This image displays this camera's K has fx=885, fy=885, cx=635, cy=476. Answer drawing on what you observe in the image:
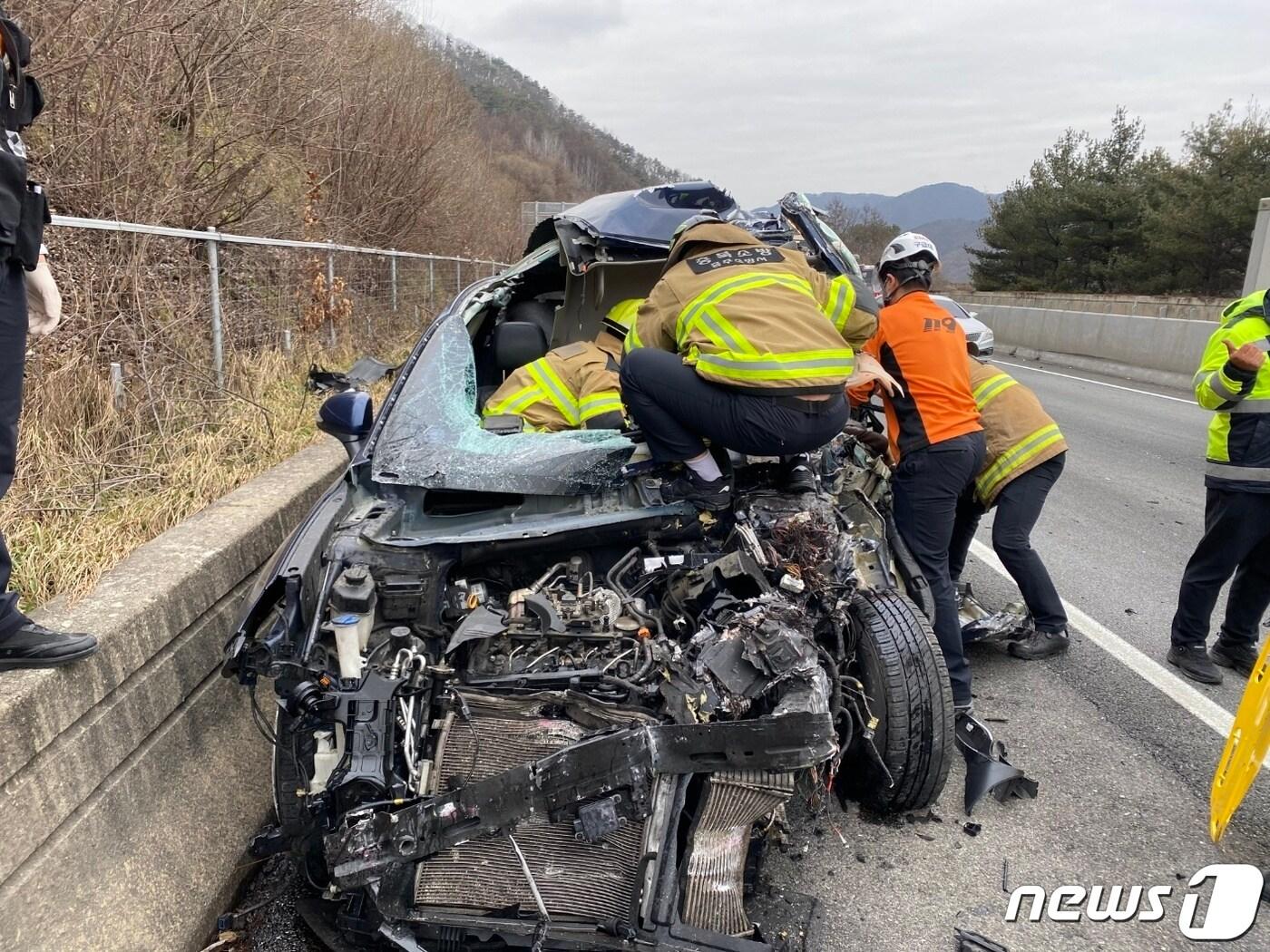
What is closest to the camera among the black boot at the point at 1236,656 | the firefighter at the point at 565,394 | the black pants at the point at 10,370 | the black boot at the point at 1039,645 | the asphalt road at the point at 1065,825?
the black pants at the point at 10,370

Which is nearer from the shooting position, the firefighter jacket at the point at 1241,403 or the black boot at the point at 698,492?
the black boot at the point at 698,492

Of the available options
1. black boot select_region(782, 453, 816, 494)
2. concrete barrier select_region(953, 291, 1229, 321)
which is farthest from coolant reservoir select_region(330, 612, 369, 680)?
concrete barrier select_region(953, 291, 1229, 321)

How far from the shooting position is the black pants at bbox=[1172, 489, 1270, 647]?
157 inches

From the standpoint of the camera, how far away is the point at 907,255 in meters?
3.83

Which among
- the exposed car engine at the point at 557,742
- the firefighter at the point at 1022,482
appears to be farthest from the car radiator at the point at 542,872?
the firefighter at the point at 1022,482

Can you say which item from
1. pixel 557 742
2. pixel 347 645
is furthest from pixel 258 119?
pixel 557 742

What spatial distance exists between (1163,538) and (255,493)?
575 cm

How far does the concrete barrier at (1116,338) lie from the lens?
48.0ft

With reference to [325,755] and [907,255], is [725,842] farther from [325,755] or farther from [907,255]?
[907,255]

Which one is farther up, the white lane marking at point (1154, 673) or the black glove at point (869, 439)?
the black glove at point (869, 439)

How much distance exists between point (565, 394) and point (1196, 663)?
3112 mm

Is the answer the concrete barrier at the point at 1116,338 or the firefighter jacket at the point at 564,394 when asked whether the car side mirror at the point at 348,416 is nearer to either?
the firefighter jacket at the point at 564,394

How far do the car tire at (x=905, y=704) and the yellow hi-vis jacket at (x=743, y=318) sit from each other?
2.70ft

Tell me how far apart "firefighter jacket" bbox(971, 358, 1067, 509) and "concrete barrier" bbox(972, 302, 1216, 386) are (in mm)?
11688
